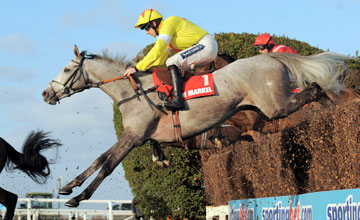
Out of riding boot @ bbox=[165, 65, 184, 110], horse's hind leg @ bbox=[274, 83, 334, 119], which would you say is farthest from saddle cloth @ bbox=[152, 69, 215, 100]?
horse's hind leg @ bbox=[274, 83, 334, 119]

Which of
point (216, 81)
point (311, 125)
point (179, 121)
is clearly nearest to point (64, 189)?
point (179, 121)

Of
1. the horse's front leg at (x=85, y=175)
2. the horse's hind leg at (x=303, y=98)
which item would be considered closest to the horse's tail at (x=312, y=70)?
the horse's hind leg at (x=303, y=98)

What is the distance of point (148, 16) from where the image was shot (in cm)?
605

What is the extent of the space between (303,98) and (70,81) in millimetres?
2570

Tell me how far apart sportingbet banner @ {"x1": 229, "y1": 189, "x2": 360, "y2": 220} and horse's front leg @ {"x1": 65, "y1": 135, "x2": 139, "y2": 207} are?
157 cm

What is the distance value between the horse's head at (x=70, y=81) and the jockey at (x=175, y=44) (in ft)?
1.78

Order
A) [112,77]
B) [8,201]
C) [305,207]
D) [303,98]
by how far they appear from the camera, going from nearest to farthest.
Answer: [305,207], [303,98], [112,77], [8,201]

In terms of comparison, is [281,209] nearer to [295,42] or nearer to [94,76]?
[94,76]

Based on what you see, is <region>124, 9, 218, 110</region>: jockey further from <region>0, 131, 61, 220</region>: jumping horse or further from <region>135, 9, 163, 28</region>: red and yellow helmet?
<region>0, 131, 61, 220</region>: jumping horse

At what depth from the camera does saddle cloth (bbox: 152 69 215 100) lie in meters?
5.73

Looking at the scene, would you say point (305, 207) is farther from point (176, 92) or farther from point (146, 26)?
point (146, 26)

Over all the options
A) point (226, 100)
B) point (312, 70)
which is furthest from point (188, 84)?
point (312, 70)

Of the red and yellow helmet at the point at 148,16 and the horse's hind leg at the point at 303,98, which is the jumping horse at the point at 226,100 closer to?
the horse's hind leg at the point at 303,98

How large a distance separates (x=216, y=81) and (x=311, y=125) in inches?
41.9
